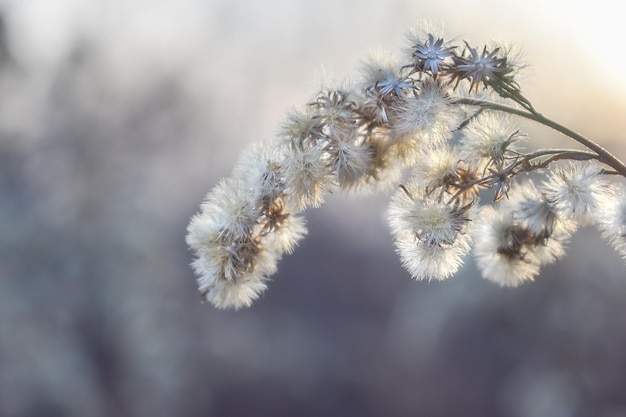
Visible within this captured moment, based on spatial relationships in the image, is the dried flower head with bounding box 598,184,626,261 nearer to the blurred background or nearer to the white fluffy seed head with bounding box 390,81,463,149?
the white fluffy seed head with bounding box 390,81,463,149

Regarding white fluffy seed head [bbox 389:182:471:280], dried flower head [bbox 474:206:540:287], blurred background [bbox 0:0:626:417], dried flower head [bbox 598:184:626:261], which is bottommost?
dried flower head [bbox 598:184:626:261]

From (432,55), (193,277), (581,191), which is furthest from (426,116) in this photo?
(193,277)

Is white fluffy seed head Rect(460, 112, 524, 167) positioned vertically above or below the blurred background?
below

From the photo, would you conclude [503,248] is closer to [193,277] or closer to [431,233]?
[431,233]

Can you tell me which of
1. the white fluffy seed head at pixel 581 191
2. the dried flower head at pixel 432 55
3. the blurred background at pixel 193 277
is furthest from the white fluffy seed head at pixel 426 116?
the blurred background at pixel 193 277

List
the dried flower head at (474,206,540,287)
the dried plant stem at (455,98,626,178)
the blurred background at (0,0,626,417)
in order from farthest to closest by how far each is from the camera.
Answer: the blurred background at (0,0,626,417)
the dried flower head at (474,206,540,287)
the dried plant stem at (455,98,626,178)

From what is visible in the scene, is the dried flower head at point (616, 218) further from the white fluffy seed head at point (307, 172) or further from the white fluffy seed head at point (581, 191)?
the white fluffy seed head at point (307, 172)

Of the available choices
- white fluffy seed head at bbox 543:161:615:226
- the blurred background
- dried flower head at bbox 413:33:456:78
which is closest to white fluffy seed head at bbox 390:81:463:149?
dried flower head at bbox 413:33:456:78
